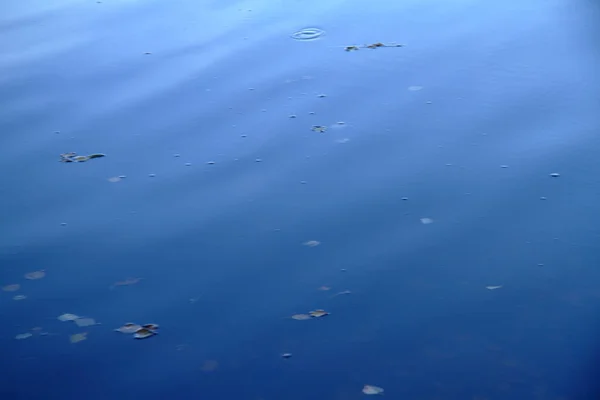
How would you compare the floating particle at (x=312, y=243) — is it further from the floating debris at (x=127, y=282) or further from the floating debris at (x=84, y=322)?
the floating debris at (x=84, y=322)

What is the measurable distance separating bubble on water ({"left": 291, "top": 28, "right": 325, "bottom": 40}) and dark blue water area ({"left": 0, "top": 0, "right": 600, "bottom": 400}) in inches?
3.2

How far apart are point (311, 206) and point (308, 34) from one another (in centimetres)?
289

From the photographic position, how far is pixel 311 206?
5.10m

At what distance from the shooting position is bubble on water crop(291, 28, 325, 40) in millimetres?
7477

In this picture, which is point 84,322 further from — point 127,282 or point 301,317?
point 301,317

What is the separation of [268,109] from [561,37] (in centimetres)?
271

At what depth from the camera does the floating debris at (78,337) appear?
416 centimetres

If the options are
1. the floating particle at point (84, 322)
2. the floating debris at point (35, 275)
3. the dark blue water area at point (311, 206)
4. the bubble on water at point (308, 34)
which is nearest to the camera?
the dark blue water area at point (311, 206)

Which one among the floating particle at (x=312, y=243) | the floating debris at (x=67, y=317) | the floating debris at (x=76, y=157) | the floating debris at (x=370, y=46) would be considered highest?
the floating debris at (x=370, y=46)

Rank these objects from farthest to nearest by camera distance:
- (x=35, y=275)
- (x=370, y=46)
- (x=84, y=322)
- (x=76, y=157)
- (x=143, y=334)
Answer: (x=370, y=46) < (x=76, y=157) < (x=35, y=275) < (x=84, y=322) < (x=143, y=334)

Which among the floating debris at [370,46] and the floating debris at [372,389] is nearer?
the floating debris at [372,389]

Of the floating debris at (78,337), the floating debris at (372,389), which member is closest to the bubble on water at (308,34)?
the floating debris at (78,337)

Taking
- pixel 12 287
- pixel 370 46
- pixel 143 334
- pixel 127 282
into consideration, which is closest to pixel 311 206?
pixel 127 282

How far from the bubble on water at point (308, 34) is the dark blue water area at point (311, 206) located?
8 cm
